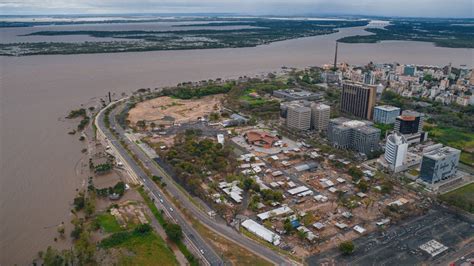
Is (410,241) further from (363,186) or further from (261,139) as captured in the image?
(261,139)

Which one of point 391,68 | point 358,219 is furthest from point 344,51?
point 358,219

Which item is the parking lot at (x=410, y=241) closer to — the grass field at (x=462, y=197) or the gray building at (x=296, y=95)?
the grass field at (x=462, y=197)

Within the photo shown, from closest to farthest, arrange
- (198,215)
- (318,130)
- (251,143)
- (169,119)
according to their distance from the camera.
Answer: (198,215) < (251,143) < (318,130) < (169,119)

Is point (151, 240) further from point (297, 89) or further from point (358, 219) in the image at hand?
point (297, 89)

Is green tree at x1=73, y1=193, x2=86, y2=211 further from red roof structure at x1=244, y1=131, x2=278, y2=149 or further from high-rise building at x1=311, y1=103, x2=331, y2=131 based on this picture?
high-rise building at x1=311, y1=103, x2=331, y2=131

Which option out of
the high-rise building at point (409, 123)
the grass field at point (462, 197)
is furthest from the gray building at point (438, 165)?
the high-rise building at point (409, 123)
